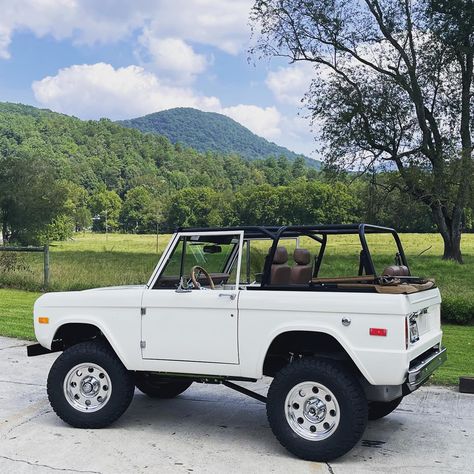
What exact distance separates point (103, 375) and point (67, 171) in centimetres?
9771

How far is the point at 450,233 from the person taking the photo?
32.5 m

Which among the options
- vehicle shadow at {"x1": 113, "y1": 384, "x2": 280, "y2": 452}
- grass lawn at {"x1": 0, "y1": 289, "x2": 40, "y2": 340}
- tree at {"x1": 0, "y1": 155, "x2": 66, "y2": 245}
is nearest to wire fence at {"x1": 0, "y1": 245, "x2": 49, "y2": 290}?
grass lawn at {"x1": 0, "y1": 289, "x2": 40, "y2": 340}

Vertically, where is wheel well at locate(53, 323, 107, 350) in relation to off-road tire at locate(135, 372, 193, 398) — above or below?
above

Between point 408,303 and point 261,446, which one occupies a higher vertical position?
point 408,303

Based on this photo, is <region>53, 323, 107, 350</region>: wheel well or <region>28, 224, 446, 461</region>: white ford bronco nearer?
<region>28, 224, 446, 461</region>: white ford bronco

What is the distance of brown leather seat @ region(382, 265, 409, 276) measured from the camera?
593cm

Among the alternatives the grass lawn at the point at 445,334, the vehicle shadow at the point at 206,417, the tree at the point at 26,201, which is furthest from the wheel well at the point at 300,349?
the tree at the point at 26,201

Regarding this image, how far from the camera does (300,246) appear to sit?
666 centimetres

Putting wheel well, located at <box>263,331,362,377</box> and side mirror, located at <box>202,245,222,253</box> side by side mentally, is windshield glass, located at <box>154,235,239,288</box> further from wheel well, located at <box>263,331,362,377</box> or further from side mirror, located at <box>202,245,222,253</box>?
wheel well, located at <box>263,331,362,377</box>

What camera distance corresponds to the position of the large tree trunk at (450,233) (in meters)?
31.8

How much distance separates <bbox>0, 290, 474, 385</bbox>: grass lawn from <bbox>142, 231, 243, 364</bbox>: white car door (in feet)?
12.1

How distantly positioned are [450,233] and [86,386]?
95.6ft

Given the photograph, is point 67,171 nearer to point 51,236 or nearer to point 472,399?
point 51,236

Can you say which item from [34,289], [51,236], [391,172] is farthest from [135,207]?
[34,289]
